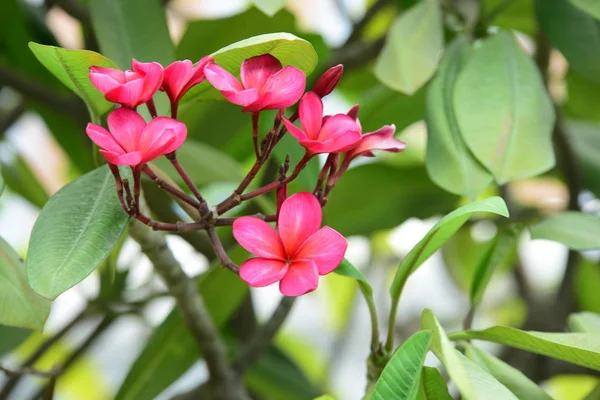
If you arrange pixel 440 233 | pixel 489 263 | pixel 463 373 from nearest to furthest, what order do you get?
pixel 463 373 → pixel 440 233 → pixel 489 263

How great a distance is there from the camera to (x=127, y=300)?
800mm

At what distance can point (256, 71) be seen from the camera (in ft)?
1.13

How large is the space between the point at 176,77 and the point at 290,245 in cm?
10

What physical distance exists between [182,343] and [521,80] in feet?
1.08

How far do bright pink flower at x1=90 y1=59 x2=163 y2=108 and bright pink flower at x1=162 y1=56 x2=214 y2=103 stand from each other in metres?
0.01

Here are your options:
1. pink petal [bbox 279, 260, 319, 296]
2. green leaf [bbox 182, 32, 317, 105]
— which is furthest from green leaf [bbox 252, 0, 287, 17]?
pink petal [bbox 279, 260, 319, 296]

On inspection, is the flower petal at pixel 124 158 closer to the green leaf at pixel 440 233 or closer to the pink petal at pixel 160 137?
the pink petal at pixel 160 137

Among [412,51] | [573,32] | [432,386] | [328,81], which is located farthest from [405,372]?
[573,32]

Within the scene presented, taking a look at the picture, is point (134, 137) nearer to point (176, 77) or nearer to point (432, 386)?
point (176, 77)

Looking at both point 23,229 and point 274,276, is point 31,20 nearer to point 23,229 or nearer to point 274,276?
point 274,276

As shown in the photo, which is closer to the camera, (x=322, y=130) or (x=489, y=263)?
(x=322, y=130)

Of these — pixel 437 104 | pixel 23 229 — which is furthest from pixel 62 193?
pixel 23 229

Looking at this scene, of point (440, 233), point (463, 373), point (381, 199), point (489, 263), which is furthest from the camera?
point (381, 199)

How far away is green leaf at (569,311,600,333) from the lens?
1.44 feet
